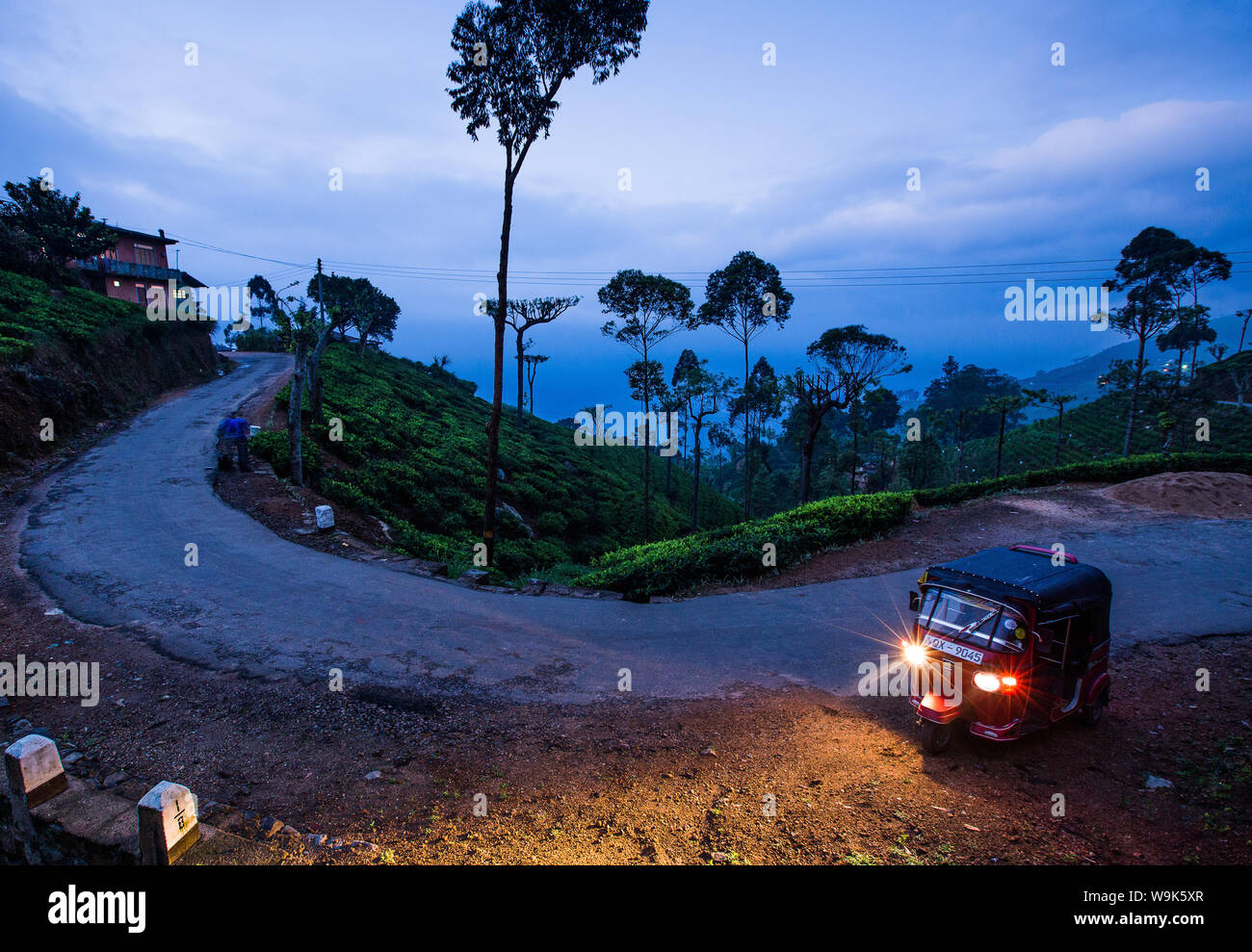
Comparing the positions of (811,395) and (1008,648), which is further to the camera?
(811,395)

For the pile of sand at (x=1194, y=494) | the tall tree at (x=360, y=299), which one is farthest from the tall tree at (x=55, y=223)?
the pile of sand at (x=1194, y=494)

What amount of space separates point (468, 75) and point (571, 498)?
19.5 meters

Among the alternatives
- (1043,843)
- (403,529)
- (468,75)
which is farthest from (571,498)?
(1043,843)

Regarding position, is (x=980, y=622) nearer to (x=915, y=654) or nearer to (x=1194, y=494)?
(x=915, y=654)

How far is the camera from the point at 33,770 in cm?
442

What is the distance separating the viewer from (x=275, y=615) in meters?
8.92

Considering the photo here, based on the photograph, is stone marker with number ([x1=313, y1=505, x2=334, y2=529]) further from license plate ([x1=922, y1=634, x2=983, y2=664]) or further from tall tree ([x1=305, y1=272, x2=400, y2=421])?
tall tree ([x1=305, y1=272, x2=400, y2=421])

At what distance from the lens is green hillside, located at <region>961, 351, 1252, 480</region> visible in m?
40.5

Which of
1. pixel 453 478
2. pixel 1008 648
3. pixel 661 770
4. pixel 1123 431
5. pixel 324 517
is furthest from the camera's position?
pixel 1123 431

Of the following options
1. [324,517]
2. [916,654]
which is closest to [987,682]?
[916,654]

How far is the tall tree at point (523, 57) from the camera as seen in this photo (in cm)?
1296

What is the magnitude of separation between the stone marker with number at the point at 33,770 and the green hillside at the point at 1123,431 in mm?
50420

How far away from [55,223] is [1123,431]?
3524 inches

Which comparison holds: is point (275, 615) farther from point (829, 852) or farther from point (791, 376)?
point (791, 376)
